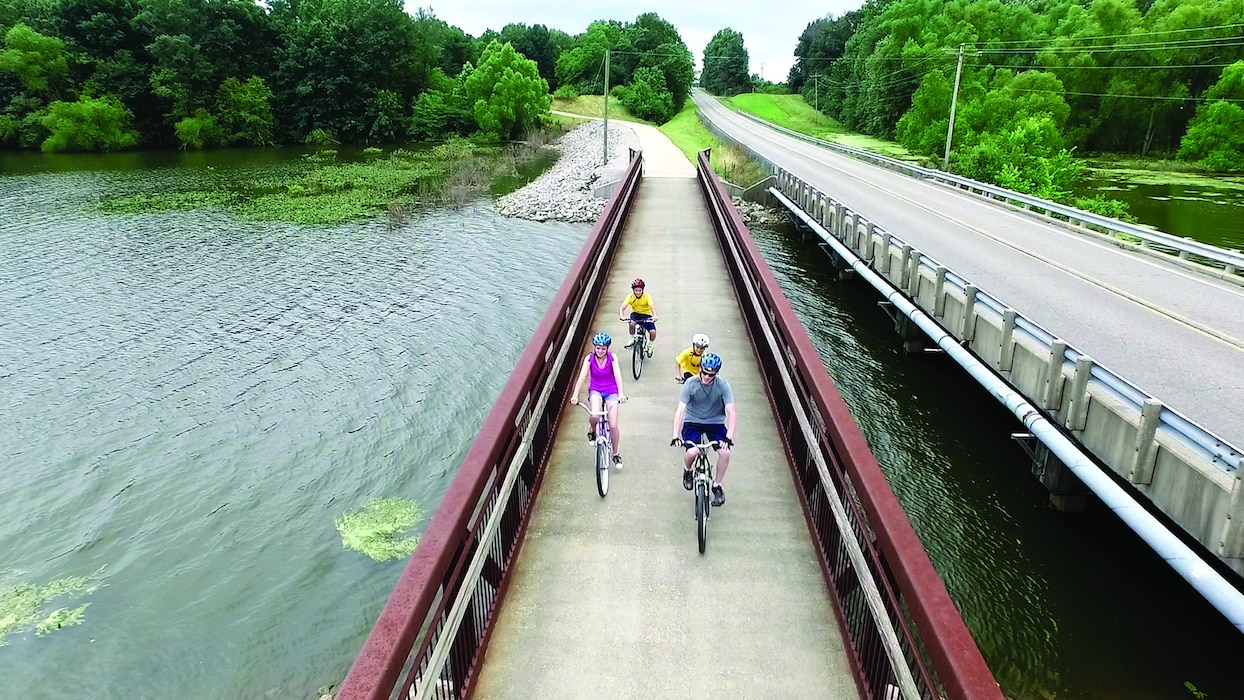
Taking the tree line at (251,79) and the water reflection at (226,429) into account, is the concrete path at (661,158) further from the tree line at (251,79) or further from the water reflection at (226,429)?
the tree line at (251,79)

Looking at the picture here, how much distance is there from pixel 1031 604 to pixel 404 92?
84.3 meters

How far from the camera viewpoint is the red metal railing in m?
3.68

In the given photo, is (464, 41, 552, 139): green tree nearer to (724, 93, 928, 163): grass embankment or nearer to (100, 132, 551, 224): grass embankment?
(100, 132, 551, 224): grass embankment

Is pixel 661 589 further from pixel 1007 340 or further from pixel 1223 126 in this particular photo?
pixel 1223 126

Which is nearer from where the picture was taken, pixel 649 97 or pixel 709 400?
pixel 709 400

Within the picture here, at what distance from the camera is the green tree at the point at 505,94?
74.2 metres

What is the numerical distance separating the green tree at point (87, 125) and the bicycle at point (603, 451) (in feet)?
228

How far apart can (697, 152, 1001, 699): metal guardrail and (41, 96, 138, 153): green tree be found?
69.8 m

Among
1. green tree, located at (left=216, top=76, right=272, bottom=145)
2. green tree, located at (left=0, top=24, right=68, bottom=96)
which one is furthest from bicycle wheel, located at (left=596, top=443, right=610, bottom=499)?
green tree, located at (left=0, top=24, right=68, bottom=96)

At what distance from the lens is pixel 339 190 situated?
137ft

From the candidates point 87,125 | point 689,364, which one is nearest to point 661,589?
point 689,364

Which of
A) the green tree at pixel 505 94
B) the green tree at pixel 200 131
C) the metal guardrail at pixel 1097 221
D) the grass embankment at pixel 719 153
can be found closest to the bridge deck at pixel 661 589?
the metal guardrail at pixel 1097 221

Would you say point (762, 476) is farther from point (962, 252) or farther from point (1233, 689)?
point (962, 252)

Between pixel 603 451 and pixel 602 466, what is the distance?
5.5 inches
